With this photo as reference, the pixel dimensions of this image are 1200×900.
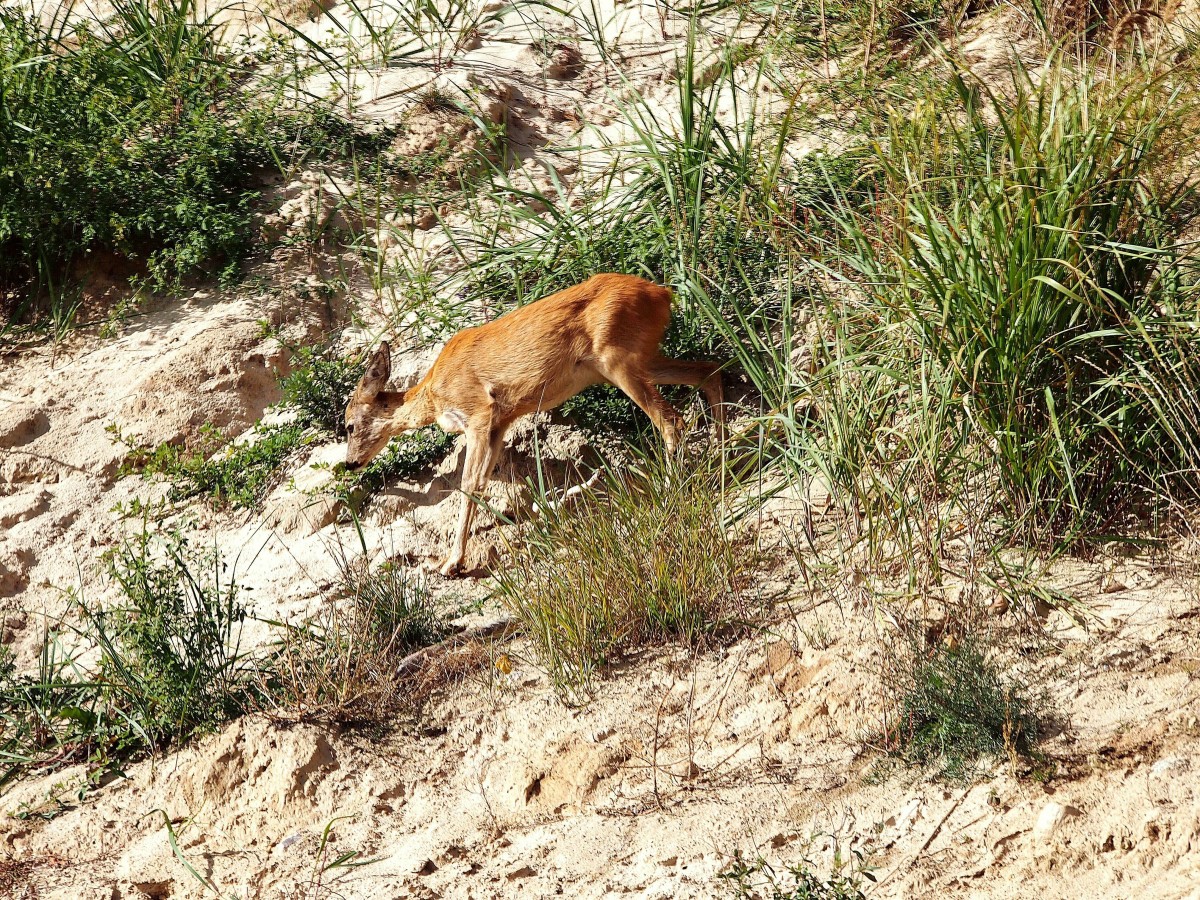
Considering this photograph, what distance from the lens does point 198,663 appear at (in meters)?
6.72

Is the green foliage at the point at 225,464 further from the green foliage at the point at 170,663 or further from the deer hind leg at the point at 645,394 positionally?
the deer hind leg at the point at 645,394

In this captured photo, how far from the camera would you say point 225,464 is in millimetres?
9352

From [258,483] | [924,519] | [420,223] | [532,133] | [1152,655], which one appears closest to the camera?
[1152,655]

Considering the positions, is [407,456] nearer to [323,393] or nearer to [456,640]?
[323,393]

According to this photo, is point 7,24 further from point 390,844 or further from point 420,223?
point 390,844

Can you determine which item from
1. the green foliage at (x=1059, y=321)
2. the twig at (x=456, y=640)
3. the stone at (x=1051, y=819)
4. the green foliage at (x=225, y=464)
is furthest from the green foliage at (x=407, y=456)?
the stone at (x=1051, y=819)

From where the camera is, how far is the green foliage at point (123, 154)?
33.2 ft

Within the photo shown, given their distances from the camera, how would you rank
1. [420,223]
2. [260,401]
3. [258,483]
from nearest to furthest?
1. [258,483]
2. [260,401]
3. [420,223]

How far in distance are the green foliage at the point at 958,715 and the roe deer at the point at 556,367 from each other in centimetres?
290

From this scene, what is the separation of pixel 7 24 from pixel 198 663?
22.3 feet

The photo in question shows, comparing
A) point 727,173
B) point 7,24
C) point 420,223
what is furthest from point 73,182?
point 727,173

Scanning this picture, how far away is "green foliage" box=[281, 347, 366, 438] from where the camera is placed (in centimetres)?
957

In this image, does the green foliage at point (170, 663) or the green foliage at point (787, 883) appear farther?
the green foliage at point (170, 663)

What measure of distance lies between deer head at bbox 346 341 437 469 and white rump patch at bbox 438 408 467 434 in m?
0.19
